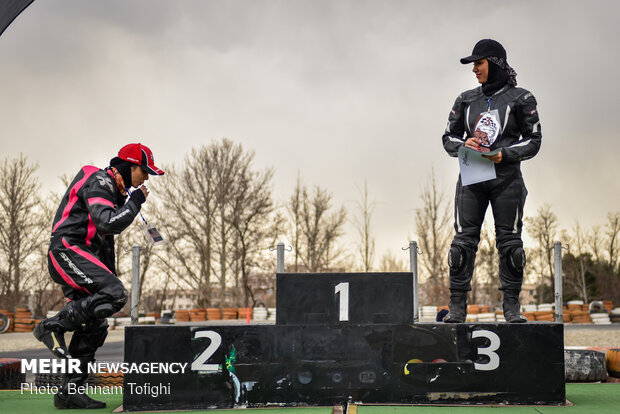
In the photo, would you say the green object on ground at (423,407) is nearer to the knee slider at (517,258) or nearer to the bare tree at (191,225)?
the knee slider at (517,258)

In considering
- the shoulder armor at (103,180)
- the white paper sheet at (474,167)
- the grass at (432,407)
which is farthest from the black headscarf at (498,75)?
the shoulder armor at (103,180)

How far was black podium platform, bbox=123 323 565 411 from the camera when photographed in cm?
452

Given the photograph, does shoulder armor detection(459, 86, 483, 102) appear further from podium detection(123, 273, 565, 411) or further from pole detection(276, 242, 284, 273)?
pole detection(276, 242, 284, 273)

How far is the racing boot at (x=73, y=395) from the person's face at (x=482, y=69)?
12.8 ft

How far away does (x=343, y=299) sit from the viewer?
4.61 meters

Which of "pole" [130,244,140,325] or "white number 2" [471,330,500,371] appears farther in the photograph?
"pole" [130,244,140,325]

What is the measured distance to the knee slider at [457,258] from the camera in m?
5.31

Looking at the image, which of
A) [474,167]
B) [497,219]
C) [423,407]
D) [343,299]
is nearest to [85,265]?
[343,299]

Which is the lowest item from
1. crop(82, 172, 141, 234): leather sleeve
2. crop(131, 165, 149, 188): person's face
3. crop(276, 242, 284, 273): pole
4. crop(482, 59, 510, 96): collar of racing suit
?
crop(276, 242, 284, 273): pole

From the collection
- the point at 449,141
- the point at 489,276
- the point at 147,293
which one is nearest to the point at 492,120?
the point at 449,141

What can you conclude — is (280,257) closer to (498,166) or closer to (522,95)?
(498,166)

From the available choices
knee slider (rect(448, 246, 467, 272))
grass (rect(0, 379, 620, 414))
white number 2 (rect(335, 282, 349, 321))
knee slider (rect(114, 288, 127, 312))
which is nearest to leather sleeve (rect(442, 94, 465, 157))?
knee slider (rect(448, 246, 467, 272))

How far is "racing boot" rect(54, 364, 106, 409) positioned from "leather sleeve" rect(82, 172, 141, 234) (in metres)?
1.12

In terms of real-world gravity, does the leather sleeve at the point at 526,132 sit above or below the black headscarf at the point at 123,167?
above
